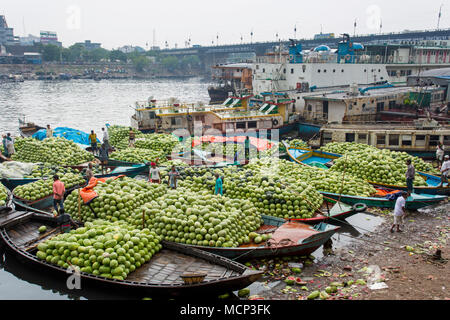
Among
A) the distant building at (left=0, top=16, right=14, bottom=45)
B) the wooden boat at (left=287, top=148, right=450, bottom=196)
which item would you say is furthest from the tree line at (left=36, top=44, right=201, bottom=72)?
the wooden boat at (left=287, top=148, right=450, bottom=196)

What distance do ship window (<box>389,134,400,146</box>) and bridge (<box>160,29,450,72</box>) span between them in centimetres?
5225

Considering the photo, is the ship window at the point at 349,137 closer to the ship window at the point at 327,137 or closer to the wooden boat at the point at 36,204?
the ship window at the point at 327,137

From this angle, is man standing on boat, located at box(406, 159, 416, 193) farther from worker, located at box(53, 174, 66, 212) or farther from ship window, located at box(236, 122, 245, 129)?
ship window, located at box(236, 122, 245, 129)

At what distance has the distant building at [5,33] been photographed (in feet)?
632

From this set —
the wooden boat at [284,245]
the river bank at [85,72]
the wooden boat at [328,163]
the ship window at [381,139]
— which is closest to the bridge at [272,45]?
the river bank at [85,72]

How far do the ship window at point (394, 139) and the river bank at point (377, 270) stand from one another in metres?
9.51

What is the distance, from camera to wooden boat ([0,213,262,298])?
8.24m

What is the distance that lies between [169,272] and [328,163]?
38.9ft

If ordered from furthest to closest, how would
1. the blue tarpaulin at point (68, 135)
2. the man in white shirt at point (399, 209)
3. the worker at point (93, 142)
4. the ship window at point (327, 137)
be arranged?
the blue tarpaulin at point (68, 135)
the ship window at point (327, 137)
the worker at point (93, 142)
the man in white shirt at point (399, 209)
